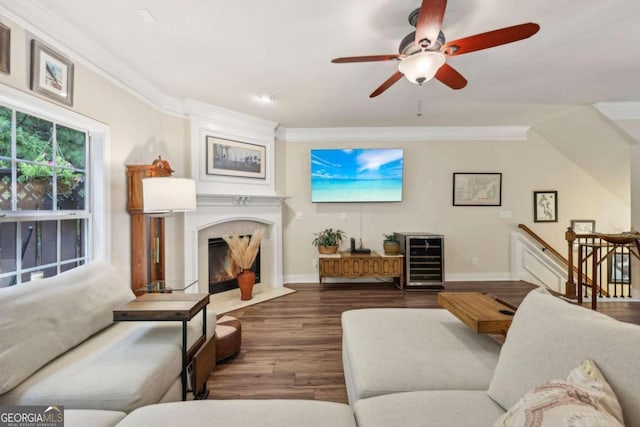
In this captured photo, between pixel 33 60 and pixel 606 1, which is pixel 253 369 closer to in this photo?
pixel 33 60

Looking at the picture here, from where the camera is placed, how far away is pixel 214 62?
93.4 inches

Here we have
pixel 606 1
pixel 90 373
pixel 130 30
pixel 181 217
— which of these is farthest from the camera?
pixel 181 217

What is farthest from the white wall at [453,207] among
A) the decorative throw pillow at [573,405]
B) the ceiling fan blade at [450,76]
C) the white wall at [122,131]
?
the decorative throw pillow at [573,405]

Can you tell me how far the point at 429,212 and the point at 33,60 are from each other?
457cm

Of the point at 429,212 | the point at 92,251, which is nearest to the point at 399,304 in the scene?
the point at 429,212

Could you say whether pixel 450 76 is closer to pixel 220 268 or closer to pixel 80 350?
pixel 80 350

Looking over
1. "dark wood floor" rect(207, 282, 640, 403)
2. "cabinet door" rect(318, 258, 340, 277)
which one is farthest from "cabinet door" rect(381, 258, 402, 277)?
"cabinet door" rect(318, 258, 340, 277)

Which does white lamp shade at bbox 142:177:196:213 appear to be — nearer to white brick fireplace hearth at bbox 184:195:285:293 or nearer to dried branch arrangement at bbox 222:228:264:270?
white brick fireplace hearth at bbox 184:195:285:293

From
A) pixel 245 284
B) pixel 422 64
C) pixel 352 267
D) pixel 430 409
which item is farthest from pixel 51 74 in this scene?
pixel 352 267

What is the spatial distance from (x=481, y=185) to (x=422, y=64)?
130 inches

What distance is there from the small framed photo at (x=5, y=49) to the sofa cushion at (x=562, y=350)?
292cm

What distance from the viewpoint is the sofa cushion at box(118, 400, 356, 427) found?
928mm

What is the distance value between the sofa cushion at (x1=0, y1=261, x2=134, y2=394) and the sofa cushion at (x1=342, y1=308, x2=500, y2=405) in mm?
1437

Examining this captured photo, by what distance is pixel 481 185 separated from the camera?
432 cm
